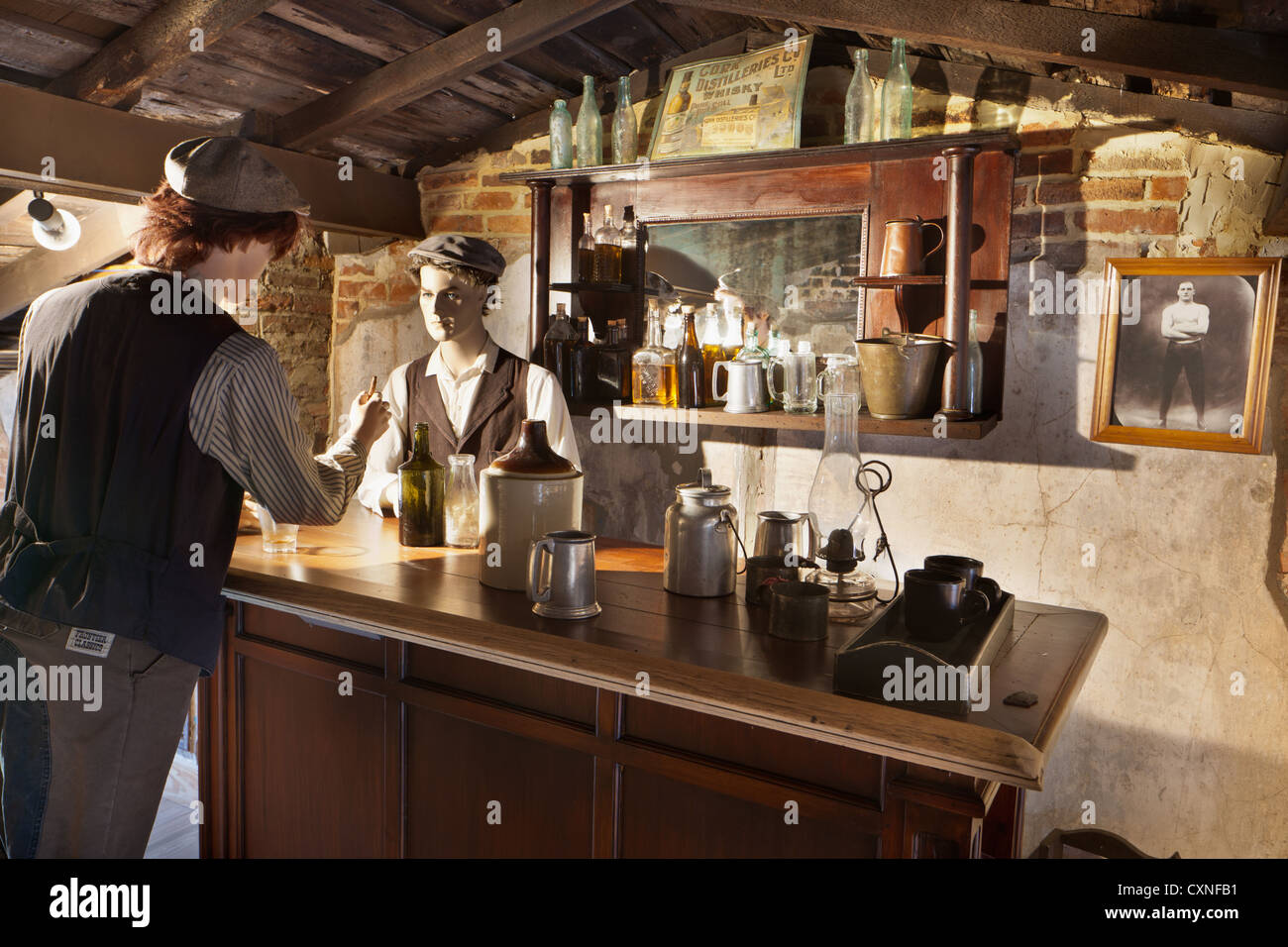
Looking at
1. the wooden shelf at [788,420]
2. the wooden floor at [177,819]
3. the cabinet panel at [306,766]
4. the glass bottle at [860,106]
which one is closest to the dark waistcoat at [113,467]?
the cabinet panel at [306,766]

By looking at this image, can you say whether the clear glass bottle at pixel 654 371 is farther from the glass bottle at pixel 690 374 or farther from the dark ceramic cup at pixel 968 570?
the dark ceramic cup at pixel 968 570

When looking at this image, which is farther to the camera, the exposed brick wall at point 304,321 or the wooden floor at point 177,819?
the exposed brick wall at point 304,321

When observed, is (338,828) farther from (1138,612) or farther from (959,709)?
(1138,612)

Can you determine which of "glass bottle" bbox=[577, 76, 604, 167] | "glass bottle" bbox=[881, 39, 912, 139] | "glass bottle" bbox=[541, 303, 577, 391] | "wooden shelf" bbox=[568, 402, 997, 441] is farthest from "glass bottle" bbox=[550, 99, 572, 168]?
"glass bottle" bbox=[881, 39, 912, 139]

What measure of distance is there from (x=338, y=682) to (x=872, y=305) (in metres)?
1.91

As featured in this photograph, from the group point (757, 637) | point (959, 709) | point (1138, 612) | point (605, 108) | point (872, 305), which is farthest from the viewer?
point (605, 108)

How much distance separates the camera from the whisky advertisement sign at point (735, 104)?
9.51ft

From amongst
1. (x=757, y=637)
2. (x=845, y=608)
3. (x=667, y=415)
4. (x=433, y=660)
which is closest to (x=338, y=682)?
(x=433, y=660)

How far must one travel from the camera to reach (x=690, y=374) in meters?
2.96

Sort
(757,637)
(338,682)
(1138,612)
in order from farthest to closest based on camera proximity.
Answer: (1138,612)
(338,682)
(757,637)

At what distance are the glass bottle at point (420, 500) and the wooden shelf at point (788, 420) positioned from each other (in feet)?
3.19

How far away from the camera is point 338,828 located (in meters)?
1.95

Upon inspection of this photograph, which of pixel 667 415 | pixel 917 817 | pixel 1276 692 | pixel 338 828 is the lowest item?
pixel 338 828

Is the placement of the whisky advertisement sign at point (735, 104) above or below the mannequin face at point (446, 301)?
above
